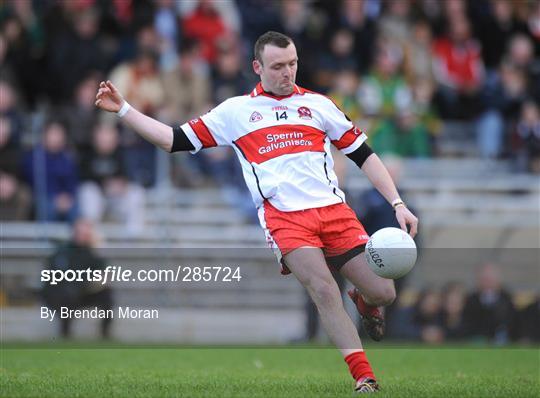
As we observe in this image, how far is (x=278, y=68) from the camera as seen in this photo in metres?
8.55

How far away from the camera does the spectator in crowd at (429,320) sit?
15945mm

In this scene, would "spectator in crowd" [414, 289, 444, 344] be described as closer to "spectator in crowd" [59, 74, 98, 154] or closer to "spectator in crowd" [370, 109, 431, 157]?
"spectator in crowd" [370, 109, 431, 157]

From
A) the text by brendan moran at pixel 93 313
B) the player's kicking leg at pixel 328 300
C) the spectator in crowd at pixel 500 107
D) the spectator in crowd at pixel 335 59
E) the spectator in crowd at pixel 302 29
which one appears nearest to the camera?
the player's kicking leg at pixel 328 300

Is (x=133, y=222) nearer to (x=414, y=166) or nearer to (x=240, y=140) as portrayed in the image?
(x=414, y=166)

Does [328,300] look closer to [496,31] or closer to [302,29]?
[302,29]

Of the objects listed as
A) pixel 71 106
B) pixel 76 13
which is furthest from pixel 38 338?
pixel 76 13

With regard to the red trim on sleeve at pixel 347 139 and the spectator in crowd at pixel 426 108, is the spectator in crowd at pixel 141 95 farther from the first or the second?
the red trim on sleeve at pixel 347 139

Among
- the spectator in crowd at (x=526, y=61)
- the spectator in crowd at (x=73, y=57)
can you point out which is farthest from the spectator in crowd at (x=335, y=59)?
the spectator in crowd at (x=73, y=57)

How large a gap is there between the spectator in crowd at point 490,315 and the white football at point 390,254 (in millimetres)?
8068

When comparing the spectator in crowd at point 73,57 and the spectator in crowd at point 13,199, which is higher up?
the spectator in crowd at point 73,57

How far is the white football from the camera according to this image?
8.20m

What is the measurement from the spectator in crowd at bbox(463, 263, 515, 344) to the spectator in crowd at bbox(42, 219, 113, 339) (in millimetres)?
4890

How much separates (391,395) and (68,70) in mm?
11778

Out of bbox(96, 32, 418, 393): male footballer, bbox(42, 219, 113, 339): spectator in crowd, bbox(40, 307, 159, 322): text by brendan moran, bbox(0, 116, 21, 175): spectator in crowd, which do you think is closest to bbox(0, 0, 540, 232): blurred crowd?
bbox(0, 116, 21, 175): spectator in crowd
